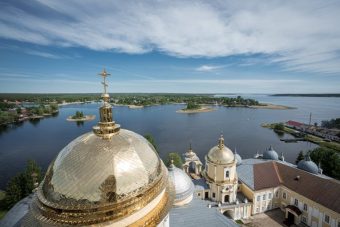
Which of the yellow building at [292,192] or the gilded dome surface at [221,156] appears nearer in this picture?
the yellow building at [292,192]

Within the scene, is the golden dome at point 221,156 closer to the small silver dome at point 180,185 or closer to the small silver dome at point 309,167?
the small silver dome at point 180,185

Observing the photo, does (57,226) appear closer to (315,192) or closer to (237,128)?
(315,192)

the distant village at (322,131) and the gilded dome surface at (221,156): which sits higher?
the gilded dome surface at (221,156)

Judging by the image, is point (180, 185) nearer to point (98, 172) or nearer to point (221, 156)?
point (221, 156)

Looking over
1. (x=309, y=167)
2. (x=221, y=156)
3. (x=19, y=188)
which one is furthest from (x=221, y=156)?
(x=19, y=188)

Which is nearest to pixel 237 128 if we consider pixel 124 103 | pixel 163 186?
pixel 163 186

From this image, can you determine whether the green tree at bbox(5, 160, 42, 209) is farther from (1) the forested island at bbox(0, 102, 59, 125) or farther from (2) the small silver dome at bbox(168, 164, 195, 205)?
(1) the forested island at bbox(0, 102, 59, 125)

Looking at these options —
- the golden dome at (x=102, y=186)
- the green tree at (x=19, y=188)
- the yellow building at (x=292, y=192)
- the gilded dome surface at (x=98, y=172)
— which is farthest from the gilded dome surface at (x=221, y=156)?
the green tree at (x=19, y=188)
